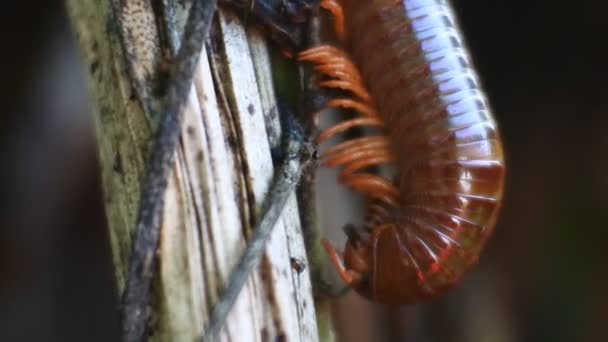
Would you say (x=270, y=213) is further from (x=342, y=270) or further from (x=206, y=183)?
(x=342, y=270)

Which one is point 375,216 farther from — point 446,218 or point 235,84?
point 235,84

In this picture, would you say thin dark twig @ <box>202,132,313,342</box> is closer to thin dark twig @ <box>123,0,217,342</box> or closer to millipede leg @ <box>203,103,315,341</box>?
millipede leg @ <box>203,103,315,341</box>

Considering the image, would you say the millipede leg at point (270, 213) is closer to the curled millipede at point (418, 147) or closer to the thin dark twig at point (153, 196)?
the thin dark twig at point (153, 196)

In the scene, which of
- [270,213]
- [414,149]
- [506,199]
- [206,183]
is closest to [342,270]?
[414,149]

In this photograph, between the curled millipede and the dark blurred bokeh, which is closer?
the curled millipede

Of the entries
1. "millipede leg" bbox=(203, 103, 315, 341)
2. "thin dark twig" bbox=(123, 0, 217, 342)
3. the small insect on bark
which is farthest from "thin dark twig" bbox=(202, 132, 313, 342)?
the small insect on bark

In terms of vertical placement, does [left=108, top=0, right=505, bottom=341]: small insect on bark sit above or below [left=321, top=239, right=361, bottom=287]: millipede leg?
above
